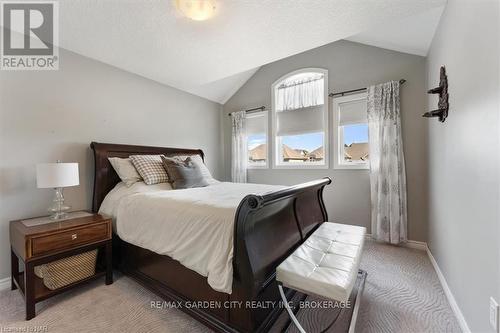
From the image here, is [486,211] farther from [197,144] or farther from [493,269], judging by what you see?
[197,144]

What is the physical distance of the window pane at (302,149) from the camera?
348 cm

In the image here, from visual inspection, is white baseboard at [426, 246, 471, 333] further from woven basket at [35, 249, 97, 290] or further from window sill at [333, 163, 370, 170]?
woven basket at [35, 249, 97, 290]

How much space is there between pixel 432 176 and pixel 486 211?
1.47m

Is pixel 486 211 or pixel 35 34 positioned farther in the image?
pixel 35 34

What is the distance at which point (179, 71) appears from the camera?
2988mm

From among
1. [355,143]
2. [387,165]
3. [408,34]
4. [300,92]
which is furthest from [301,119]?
[408,34]

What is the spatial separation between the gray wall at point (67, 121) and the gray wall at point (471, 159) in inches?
133

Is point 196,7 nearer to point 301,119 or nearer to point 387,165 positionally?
point 301,119

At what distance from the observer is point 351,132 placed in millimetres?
3188

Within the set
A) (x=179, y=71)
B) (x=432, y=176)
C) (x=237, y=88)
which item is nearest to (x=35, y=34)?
(x=179, y=71)

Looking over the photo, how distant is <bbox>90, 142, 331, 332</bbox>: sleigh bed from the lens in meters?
1.19

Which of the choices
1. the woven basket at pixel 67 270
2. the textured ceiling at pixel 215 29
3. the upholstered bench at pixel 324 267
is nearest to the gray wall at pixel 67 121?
the textured ceiling at pixel 215 29

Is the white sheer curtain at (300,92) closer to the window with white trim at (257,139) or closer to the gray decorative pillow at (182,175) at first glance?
the window with white trim at (257,139)

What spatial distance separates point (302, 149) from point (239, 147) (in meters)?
1.24
